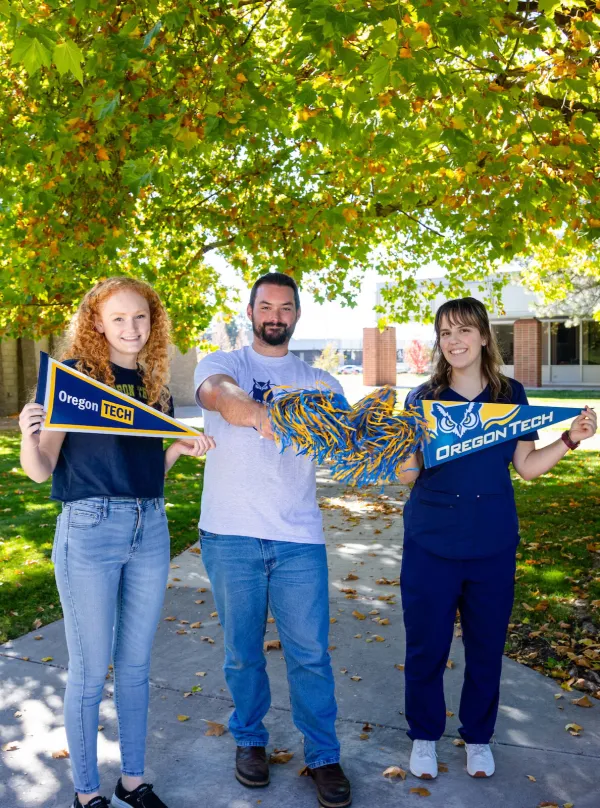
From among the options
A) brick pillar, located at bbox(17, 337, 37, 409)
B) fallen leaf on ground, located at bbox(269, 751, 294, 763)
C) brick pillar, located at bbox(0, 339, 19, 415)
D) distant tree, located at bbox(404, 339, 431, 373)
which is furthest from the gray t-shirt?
distant tree, located at bbox(404, 339, 431, 373)

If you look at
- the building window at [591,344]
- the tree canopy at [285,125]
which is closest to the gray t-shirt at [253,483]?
the tree canopy at [285,125]

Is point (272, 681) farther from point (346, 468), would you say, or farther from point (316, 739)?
point (346, 468)

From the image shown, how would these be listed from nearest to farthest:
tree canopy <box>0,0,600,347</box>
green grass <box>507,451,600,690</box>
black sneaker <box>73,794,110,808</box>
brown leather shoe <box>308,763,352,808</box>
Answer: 1. black sneaker <box>73,794,110,808</box>
2. brown leather shoe <box>308,763,352,808</box>
3. tree canopy <box>0,0,600,347</box>
4. green grass <box>507,451,600,690</box>

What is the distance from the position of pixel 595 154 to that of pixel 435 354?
9.07 ft

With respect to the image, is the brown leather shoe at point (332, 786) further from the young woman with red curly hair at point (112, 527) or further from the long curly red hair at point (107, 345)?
the long curly red hair at point (107, 345)

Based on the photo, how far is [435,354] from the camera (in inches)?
146

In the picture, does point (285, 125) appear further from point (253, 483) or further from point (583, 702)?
point (583, 702)

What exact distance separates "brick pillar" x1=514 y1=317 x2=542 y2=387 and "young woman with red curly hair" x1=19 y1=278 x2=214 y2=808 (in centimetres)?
3218

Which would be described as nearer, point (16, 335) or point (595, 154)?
point (595, 154)

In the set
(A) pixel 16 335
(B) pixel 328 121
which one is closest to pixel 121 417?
(B) pixel 328 121

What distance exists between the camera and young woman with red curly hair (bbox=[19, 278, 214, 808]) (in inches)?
114

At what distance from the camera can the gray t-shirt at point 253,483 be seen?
3.30 meters

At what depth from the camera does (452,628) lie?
3.47 metres

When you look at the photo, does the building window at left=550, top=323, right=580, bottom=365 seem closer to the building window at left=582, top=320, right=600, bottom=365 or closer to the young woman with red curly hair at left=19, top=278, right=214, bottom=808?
the building window at left=582, top=320, right=600, bottom=365
